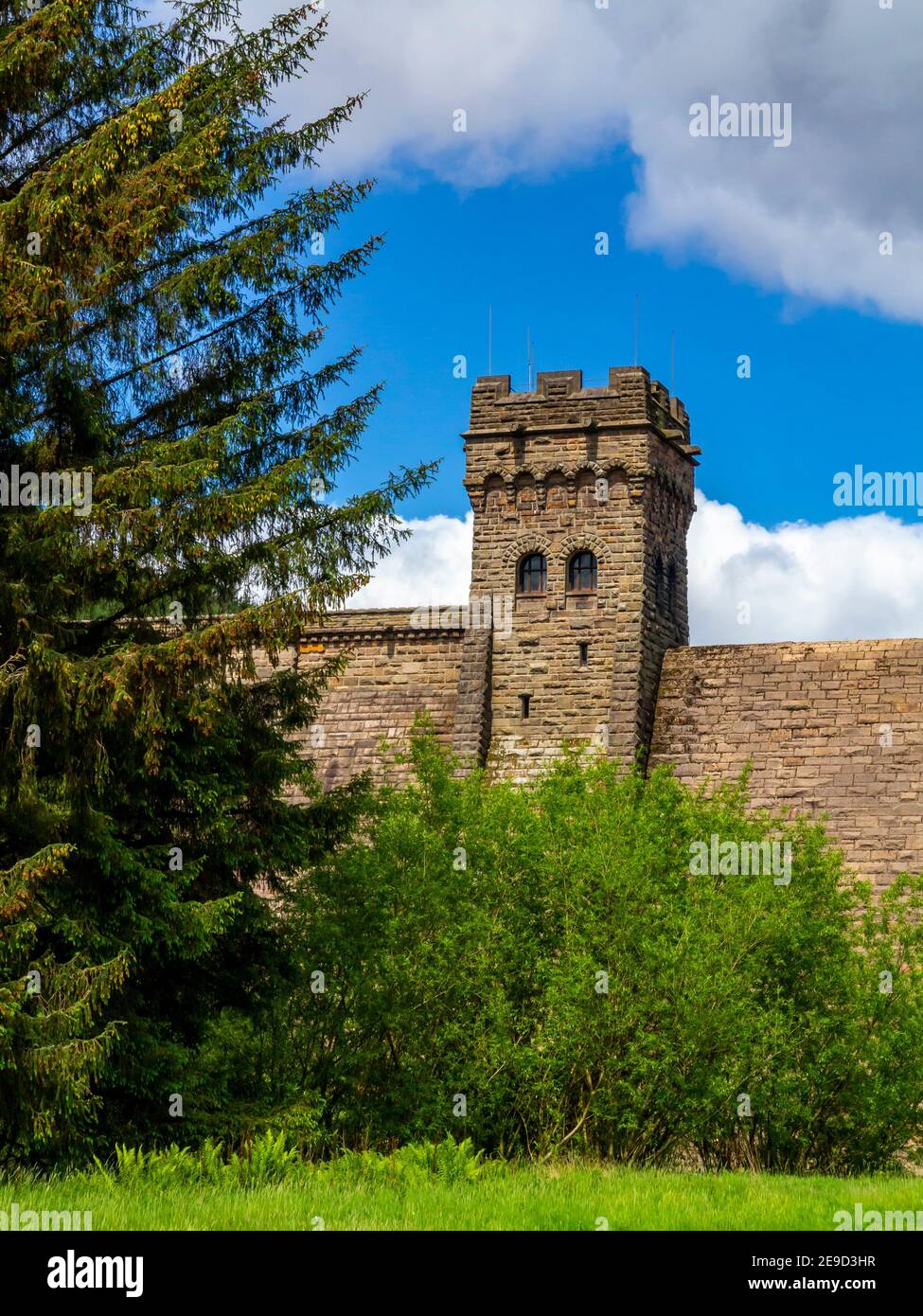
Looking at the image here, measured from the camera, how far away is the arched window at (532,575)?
35062mm

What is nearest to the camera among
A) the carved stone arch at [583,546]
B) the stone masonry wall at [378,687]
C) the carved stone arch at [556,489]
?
the carved stone arch at [583,546]

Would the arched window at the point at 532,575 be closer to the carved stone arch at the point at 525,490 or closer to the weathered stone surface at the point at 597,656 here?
the weathered stone surface at the point at 597,656

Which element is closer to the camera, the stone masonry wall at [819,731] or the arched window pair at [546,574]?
the stone masonry wall at [819,731]

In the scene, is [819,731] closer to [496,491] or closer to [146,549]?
[496,491]

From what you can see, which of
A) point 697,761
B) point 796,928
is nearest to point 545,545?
point 697,761

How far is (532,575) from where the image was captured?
3528cm

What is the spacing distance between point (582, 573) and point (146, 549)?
19.6m

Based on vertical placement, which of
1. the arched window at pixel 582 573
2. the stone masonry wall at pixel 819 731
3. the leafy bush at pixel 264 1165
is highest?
the arched window at pixel 582 573

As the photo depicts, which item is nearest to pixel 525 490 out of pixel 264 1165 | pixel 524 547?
pixel 524 547

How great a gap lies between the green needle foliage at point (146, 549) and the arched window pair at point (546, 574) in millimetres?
15868

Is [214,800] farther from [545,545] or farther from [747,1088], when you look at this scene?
[545,545]

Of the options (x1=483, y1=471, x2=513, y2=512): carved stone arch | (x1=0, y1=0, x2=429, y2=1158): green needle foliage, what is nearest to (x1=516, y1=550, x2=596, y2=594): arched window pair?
(x1=483, y1=471, x2=513, y2=512): carved stone arch

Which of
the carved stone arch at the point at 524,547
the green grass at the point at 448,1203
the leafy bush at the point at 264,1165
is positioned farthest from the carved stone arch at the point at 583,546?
the green grass at the point at 448,1203
